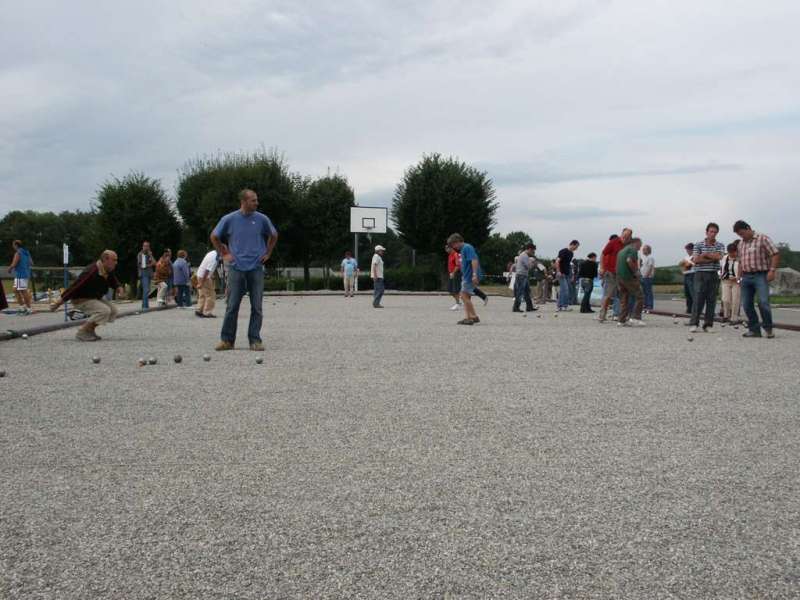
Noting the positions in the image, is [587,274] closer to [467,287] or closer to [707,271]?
[467,287]

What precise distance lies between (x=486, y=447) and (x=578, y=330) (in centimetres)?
1120

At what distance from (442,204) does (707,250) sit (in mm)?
52111

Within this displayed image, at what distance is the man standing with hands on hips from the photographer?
11.7 m

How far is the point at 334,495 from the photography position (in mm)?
4250

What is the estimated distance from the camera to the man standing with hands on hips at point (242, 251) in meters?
11.7

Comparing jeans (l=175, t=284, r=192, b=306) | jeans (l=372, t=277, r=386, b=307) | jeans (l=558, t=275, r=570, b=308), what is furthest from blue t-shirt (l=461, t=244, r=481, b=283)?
jeans (l=175, t=284, r=192, b=306)

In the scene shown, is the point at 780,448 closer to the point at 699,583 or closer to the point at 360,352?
the point at 699,583

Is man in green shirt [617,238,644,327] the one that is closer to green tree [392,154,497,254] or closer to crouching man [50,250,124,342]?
crouching man [50,250,124,342]

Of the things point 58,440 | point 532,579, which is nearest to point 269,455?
point 58,440

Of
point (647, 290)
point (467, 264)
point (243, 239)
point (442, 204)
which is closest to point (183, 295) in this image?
point (467, 264)

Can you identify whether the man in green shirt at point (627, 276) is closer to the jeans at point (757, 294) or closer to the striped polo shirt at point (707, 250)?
the striped polo shirt at point (707, 250)

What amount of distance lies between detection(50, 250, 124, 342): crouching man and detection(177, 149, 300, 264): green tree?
48.6 m

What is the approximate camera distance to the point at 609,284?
19.4m

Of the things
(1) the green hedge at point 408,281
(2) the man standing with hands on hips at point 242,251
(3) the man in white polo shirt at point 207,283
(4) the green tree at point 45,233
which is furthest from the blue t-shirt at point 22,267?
(4) the green tree at point 45,233
